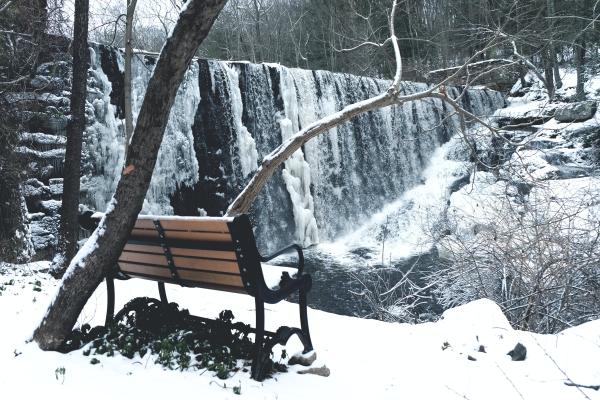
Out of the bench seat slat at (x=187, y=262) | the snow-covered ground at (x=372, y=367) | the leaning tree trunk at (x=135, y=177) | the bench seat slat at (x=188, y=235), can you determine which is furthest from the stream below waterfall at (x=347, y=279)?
the leaning tree trunk at (x=135, y=177)

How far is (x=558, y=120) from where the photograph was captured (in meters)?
15.5

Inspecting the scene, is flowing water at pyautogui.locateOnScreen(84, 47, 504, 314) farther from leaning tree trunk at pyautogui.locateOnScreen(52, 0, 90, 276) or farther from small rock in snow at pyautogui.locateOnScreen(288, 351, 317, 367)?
small rock in snow at pyautogui.locateOnScreen(288, 351, 317, 367)

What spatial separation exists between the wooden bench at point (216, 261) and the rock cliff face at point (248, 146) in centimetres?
471

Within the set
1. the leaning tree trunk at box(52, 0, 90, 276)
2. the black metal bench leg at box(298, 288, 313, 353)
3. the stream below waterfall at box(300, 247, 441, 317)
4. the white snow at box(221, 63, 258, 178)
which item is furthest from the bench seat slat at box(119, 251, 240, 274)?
the white snow at box(221, 63, 258, 178)

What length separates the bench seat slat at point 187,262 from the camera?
8.50ft

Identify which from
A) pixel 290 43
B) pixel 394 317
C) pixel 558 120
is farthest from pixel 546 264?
pixel 290 43

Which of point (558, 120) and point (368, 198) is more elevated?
point (558, 120)

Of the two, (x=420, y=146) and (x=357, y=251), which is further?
(x=420, y=146)

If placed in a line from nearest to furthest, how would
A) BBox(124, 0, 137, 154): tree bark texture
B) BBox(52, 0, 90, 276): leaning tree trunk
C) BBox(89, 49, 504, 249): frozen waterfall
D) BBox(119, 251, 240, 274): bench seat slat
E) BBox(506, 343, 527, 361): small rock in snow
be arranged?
BBox(119, 251, 240, 274): bench seat slat → BBox(506, 343, 527, 361): small rock in snow → BBox(52, 0, 90, 276): leaning tree trunk → BBox(124, 0, 137, 154): tree bark texture → BBox(89, 49, 504, 249): frozen waterfall

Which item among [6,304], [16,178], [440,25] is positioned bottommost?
[6,304]

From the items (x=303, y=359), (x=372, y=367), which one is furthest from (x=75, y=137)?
(x=372, y=367)

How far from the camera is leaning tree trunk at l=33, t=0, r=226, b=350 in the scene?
7.75 ft

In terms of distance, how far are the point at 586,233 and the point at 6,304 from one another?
5658 millimetres

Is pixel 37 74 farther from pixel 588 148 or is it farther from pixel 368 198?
pixel 588 148
